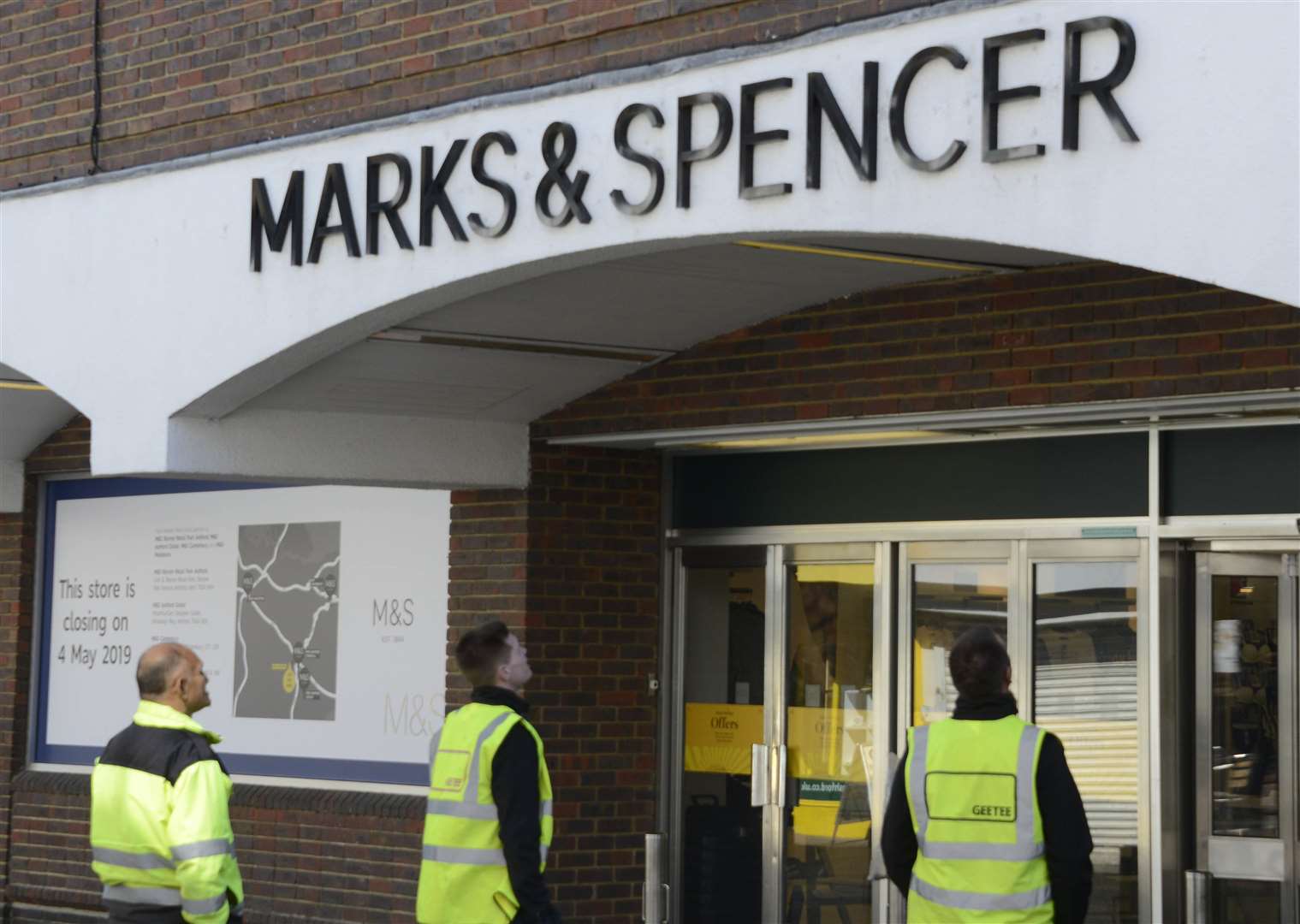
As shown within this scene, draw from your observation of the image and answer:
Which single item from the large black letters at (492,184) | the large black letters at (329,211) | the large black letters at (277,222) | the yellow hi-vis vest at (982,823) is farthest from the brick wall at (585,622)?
the yellow hi-vis vest at (982,823)

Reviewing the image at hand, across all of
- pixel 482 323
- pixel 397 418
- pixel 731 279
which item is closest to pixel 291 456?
pixel 397 418

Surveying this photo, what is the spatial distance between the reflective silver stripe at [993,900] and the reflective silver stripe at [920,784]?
0.16m

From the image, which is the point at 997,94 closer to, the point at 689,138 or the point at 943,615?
the point at 689,138

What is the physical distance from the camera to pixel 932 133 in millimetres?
6934

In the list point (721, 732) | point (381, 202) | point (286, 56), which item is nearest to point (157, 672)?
point (381, 202)

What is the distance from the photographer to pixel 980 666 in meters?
6.57

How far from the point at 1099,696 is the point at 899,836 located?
2933 millimetres

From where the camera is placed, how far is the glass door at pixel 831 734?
Answer: 1048cm

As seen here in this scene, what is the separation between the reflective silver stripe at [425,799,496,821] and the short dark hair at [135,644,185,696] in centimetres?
105

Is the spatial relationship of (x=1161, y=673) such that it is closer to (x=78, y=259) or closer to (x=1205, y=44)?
(x=1205, y=44)

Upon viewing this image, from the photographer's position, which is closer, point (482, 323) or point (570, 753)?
point (482, 323)

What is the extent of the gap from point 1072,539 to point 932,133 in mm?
3207

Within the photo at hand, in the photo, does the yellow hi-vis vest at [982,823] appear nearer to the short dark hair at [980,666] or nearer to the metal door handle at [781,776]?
the short dark hair at [980,666]

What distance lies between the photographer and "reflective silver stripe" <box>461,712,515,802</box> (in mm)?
7086
